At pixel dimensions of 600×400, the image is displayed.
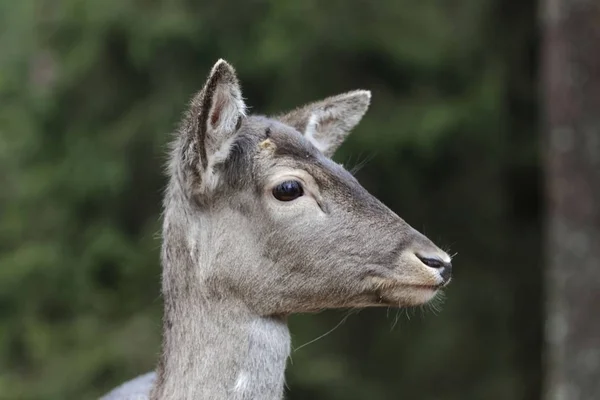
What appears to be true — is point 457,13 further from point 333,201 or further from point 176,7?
point 333,201

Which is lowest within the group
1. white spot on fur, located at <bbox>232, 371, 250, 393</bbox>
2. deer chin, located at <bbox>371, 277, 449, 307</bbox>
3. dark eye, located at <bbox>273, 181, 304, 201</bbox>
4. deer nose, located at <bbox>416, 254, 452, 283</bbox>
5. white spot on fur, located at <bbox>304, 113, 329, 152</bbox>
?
white spot on fur, located at <bbox>232, 371, 250, 393</bbox>

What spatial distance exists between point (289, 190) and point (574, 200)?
14.2 ft

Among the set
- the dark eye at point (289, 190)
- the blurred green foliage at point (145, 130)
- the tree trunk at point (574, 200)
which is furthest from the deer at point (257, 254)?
the blurred green foliage at point (145, 130)

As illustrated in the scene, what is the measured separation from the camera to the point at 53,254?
29.7 feet

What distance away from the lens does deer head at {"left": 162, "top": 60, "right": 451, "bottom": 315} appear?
395 cm

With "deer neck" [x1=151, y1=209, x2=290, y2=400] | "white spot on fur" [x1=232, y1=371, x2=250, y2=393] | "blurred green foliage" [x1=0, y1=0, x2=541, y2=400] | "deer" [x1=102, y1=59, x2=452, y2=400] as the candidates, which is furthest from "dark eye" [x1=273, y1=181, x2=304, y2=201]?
"blurred green foliage" [x1=0, y1=0, x2=541, y2=400]

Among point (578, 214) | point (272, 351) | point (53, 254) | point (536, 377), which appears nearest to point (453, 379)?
point (536, 377)

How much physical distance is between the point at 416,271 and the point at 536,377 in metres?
7.38

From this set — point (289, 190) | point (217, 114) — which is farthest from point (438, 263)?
point (217, 114)

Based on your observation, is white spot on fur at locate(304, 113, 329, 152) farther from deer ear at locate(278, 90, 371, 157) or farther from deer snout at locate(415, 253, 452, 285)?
deer snout at locate(415, 253, 452, 285)

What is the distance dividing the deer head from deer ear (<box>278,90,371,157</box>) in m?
0.48

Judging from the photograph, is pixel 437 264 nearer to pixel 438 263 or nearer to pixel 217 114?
pixel 438 263

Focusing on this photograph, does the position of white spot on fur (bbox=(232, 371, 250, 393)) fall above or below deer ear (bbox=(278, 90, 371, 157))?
below

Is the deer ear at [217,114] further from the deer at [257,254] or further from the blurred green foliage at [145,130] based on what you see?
the blurred green foliage at [145,130]
